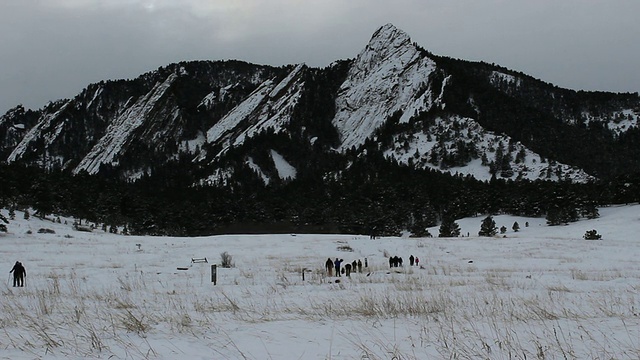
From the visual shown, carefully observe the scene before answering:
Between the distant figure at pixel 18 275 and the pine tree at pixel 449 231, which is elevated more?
the distant figure at pixel 18 275

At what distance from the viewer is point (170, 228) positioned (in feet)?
304

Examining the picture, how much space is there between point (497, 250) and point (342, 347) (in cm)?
3861

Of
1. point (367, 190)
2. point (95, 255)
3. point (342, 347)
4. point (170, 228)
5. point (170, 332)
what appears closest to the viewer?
point (342, 347)

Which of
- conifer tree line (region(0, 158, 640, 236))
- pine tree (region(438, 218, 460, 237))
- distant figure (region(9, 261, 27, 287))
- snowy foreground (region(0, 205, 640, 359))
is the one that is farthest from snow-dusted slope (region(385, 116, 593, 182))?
distant figure (region(9, 261, 27, 287))

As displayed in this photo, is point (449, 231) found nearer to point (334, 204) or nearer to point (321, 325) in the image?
point (334, 204)

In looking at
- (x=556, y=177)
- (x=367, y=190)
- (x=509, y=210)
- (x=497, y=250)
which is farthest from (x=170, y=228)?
(x=556, y=177)

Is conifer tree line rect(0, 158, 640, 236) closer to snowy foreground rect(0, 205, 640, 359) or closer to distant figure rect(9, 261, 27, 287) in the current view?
distant figure rect(9, 261, 27, 287)

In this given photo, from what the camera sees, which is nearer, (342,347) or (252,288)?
(342,347)

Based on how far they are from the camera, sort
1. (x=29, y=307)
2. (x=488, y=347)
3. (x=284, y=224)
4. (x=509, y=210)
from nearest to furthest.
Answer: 1. (x=488, y=347)
2. (x=29, y=307)
3. (x=509, y=210)
4. (x=284, y=224)

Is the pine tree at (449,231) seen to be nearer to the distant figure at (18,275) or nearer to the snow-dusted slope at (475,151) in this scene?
the distant figure at (18,275)

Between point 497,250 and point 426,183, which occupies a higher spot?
point 426,183

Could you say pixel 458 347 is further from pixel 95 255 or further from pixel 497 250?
pixel 497 250

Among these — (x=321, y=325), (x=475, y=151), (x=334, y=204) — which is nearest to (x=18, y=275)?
(x=321, y=325)

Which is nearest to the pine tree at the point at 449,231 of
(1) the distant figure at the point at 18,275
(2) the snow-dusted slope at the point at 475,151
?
(1) the distant figure at the point at 18,275
